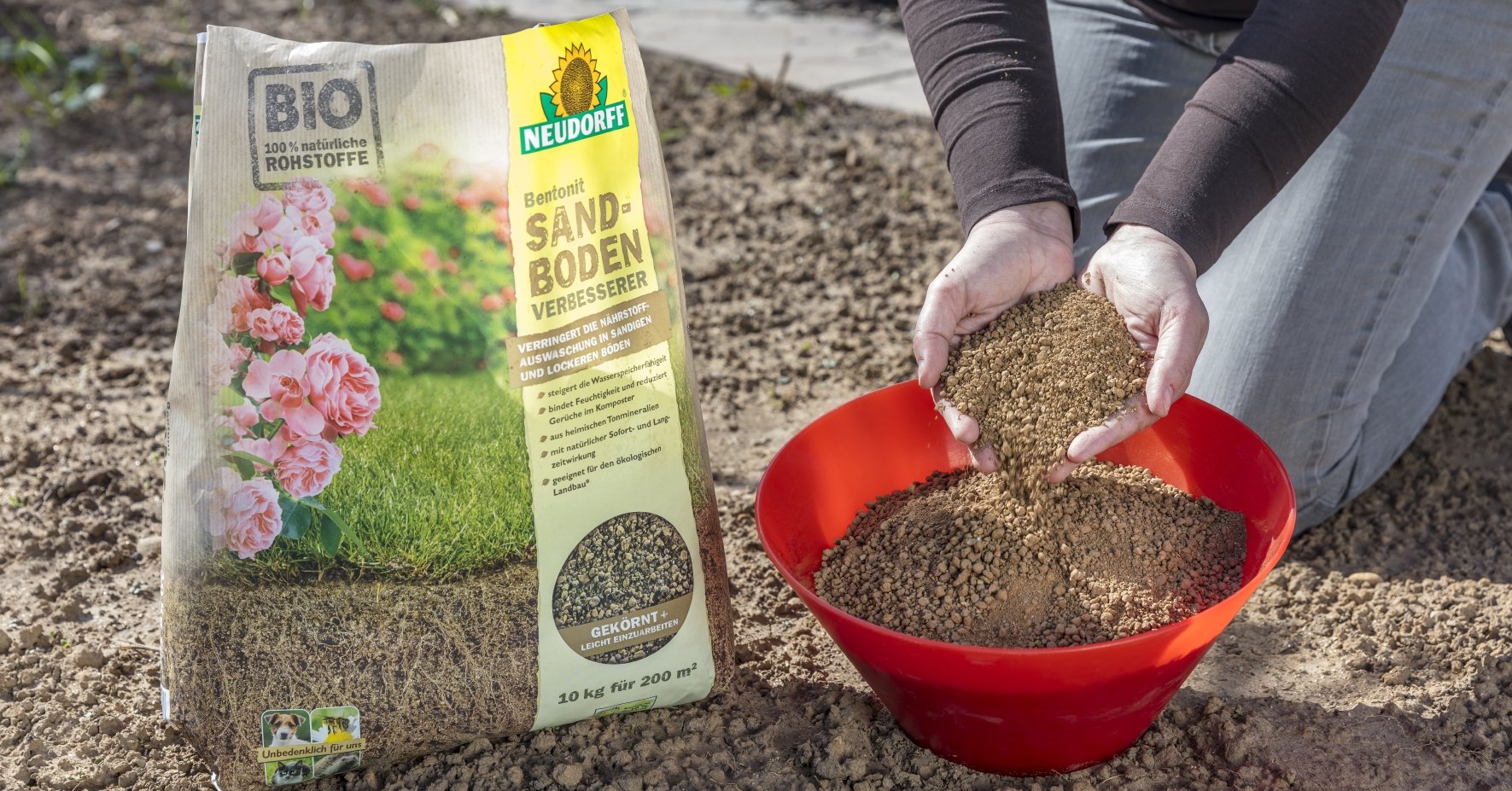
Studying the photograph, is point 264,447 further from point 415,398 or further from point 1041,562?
point 1041,562

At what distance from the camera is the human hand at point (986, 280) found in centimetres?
139

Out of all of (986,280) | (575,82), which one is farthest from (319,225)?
(986,280)

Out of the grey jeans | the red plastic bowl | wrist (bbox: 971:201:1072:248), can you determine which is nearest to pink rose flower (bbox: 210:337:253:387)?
the red plastic bowl

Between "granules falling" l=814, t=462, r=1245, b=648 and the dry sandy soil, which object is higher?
"granules falling" l=814, t=462, r=1245, b=648

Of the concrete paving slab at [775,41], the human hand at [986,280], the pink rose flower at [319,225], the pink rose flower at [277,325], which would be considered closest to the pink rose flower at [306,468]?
the pink rose flower at [277,325]

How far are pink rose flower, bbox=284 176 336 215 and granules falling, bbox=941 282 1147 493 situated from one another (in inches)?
28.0

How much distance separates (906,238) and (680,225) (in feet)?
1.73

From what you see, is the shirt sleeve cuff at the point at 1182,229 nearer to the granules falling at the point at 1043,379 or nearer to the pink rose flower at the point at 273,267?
the granules falling at the point at 1043,379

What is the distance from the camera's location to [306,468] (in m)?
1.25

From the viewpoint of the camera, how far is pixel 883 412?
5.27 ft

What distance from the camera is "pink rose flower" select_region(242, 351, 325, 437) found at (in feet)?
4.05

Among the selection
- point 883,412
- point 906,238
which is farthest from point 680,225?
point 883,412

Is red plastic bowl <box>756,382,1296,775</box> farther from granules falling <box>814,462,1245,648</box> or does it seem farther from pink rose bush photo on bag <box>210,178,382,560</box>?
pink rose bush photo on bag <box>210,178,382,560</box>

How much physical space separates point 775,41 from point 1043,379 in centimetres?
268
